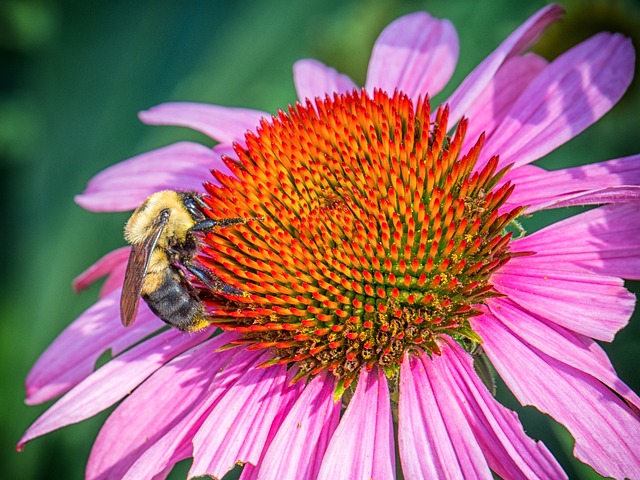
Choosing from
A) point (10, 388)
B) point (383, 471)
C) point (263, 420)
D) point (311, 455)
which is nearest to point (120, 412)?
point (263, 420)

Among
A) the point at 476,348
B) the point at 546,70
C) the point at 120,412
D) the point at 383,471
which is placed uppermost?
the point at 546,70

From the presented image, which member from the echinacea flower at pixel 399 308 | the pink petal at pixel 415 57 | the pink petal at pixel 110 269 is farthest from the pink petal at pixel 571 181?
the pink petal at pixel 110 269

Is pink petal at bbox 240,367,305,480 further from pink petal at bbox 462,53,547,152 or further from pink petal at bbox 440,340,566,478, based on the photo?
pink petal at bbox 462,53,547,152

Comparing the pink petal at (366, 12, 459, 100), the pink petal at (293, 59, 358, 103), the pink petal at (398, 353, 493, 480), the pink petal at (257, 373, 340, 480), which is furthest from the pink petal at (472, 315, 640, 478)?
the pink petal at (293, 59, 358, 103)

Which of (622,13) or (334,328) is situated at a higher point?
(622,13)

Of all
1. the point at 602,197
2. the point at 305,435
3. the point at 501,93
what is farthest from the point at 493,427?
the point at 501,93

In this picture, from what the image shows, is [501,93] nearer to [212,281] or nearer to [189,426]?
[212,281]

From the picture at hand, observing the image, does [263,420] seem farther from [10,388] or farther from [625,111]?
[10,388]
